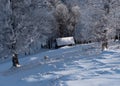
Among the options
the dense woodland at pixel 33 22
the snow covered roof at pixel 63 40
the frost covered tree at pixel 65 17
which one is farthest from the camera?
the frost covered tree at pixel 65 17

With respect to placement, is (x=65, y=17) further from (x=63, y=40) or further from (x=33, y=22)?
(x=33, y=22)

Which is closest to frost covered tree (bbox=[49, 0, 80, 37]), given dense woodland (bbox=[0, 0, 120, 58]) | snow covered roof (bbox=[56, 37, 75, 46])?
snow covered roof (bbox=[56, 37, 75, 46])

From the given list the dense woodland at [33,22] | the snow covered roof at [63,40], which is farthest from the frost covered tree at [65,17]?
the dense woodland at [33,22]

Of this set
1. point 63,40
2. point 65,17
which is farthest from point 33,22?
point 65,17

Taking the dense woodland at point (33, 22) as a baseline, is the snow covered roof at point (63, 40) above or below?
below

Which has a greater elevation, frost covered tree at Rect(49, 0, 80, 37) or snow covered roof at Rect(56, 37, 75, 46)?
frost covered tree at Rect(49, 0, 80, 37)

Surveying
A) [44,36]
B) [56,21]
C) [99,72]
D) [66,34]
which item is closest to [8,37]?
[44,36]

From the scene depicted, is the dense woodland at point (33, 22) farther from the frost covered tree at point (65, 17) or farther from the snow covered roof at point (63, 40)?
the frost covered tree at point (65, 17)

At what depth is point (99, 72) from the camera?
11445 mm

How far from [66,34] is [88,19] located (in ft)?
122

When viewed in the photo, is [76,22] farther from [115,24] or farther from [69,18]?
[115,24]

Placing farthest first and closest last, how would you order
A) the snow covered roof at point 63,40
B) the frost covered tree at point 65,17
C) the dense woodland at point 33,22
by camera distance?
the frost covered tree at point 65,17 < the snow covered roof at point 63,40 < the dense woodland at point 33,22

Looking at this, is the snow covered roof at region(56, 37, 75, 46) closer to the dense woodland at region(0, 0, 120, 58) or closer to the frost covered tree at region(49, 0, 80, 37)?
the frost covered tree at region(49, 0, 80, 37)

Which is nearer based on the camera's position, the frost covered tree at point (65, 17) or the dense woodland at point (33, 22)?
the dense woodland at point (33, 22)
